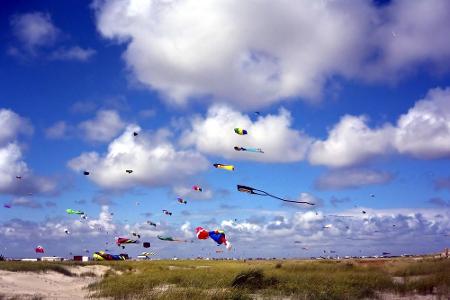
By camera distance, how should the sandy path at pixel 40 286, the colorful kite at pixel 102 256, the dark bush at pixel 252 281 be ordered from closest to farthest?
the sandy path at pixel 40 286 < the dark bush at pixel 252 281 < the colorful kite at pixel 102 256

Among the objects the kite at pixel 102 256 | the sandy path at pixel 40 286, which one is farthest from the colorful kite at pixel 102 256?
the sandy path at pixel 40 286

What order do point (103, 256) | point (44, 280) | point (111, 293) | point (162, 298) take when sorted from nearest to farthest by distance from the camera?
point (162, 298), point (111, 293), point (44, 280), point (103, 256)

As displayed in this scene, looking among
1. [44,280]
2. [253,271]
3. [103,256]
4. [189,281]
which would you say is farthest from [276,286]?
[103,256]

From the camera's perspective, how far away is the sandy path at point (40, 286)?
27.6 metres

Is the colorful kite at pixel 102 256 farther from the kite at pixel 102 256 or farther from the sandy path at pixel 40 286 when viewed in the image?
the sandy path at pixel 40 286

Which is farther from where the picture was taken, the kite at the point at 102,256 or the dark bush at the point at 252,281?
the kite at the point at 102,256

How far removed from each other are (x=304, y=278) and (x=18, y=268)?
26809mm

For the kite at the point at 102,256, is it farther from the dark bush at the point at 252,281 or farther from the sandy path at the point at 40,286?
the dark bush at the point at 252,281

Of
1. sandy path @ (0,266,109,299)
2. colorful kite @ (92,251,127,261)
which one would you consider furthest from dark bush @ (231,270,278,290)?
colorful kite @ (92,251,127,261)

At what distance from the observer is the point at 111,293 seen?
1037 inches

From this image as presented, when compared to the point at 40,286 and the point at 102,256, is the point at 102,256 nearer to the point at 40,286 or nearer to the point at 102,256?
the point at 102,256

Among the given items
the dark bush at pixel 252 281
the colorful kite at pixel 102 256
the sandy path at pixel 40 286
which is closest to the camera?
the sandy path at pixel 40 286

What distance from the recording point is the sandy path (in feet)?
90.4

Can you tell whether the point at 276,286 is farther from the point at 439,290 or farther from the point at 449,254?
the point at 449,254
